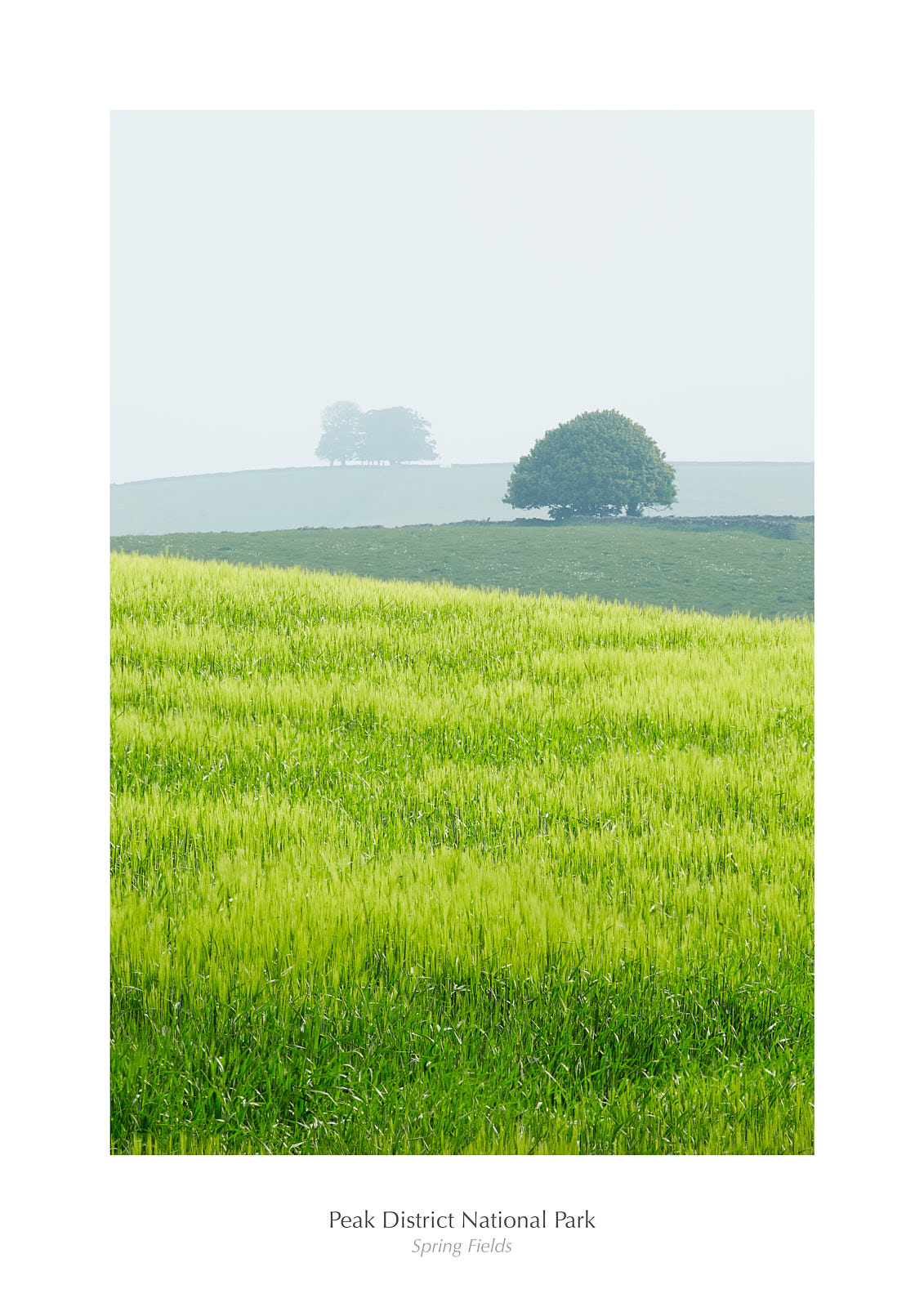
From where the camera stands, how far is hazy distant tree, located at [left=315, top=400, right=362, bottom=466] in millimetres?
26016

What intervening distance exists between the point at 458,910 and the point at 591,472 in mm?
28102

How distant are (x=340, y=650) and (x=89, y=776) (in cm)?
340

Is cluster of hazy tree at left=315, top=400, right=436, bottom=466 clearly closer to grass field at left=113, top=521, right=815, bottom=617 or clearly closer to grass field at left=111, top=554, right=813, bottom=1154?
grass field at left=113, top=521, right=815, bottom=617

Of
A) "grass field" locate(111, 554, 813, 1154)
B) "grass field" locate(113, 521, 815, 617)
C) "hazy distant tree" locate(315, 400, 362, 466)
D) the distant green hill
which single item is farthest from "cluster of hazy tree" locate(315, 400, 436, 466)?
"grass field" locate(111, 554, 813, 1154)

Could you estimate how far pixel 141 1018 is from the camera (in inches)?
117

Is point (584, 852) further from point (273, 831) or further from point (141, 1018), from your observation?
point (141, 1018)

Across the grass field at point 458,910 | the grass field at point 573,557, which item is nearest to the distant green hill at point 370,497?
the grass field at point 573,557

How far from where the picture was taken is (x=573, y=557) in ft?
68.0

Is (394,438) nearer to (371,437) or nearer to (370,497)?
(371,437)

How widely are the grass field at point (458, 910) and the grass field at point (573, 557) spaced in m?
9.09

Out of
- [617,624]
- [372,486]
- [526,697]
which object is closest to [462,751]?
[526,697]

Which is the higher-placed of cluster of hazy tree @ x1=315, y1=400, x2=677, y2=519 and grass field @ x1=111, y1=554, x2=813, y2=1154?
cluster of hazy tree @ x1=315, y1=400, x2=677, y2=519

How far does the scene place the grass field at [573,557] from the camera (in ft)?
55.3
